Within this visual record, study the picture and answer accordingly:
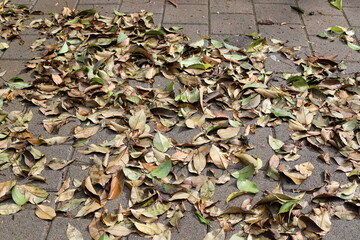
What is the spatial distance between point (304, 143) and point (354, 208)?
52 cm

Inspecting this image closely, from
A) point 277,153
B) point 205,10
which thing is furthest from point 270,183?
point 205,10

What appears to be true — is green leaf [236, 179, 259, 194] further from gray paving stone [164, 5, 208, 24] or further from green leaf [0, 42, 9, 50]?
green leaf [0, 42, 9, 50]

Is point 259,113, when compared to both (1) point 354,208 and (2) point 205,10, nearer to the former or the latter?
(1) point 354,208

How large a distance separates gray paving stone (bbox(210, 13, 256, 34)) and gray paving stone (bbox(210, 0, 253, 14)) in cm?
8

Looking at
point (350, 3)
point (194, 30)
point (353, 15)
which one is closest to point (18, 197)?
point (194, 30)

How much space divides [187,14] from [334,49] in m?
1.37

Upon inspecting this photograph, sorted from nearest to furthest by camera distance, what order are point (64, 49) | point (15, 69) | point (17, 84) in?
point (17, 84), point (15, 69), point (64, 49)

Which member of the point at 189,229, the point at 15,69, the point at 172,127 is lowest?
the point at 189,229

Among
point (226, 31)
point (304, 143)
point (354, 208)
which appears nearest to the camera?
point (354, 208)

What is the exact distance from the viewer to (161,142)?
103 inches

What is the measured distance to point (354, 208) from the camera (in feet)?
7.50

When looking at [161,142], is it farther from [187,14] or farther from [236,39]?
[187,14]

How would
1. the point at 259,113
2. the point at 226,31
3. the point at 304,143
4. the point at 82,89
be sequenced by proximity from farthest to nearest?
the point at 226,31 → the point at 82,89 → the point at 259,113 → the point at 304,143

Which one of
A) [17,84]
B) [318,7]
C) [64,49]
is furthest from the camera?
[318,7]
